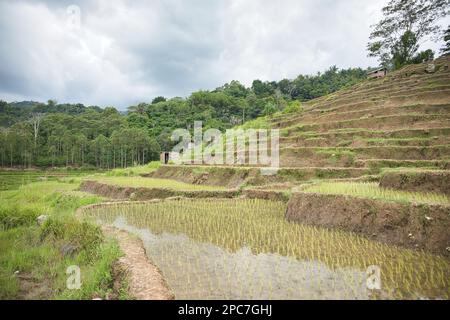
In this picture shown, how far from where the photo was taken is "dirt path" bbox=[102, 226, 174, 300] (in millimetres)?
3898

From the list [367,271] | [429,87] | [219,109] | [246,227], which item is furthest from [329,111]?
[219,109]

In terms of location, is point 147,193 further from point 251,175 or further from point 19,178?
point 19,178

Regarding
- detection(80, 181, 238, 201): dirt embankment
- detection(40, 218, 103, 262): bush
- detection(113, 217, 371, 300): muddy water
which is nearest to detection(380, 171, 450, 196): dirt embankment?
detection(113, 217, 371, 300): muddy water

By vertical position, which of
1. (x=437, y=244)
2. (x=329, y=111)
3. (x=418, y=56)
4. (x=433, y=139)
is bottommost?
(x=437, y=244)

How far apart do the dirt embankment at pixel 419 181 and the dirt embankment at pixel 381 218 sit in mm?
2387

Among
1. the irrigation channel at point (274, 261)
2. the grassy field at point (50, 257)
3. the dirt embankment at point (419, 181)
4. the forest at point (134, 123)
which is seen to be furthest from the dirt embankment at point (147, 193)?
the forest at point (134, 123)

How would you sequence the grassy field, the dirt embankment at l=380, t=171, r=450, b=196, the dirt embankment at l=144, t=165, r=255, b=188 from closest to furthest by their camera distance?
the grassy field, the dirt embankment at l=380, t=171, r=450, b=196, the dirt embankment at l=144, t=165, r=255, b=188

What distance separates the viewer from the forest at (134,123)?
4541cm

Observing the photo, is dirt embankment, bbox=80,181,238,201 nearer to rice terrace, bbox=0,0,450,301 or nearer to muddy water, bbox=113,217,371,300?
rice terrace, bbox=0,0,450,301

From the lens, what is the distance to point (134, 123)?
200 ft

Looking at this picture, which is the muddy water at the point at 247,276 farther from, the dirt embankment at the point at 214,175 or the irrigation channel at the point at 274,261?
the dirt embankment at the point at 214,175
